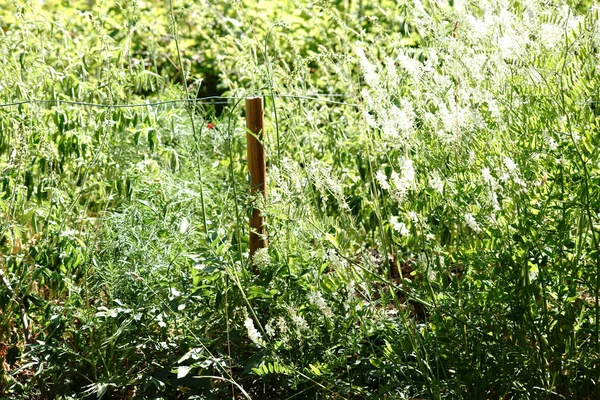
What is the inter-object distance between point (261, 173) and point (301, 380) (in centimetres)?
105

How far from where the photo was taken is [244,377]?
314 cm

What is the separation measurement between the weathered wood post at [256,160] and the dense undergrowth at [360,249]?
88mm

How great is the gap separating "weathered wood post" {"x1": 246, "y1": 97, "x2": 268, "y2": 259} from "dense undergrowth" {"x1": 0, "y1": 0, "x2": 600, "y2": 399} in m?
0.09

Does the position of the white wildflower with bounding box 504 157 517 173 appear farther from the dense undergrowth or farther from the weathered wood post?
the weathered wood post

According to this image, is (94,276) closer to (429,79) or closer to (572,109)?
(429,79)

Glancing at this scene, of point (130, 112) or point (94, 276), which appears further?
point (130, 112)

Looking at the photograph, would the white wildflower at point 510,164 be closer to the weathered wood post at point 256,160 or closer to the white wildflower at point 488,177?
the white wildflower at point 488,177

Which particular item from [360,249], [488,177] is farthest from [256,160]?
[488,177]

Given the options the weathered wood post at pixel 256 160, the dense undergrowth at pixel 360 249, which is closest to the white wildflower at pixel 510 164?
the dense undergrowth at pixel 360 249

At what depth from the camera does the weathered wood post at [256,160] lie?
3449mm

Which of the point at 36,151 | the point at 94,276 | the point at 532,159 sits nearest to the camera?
the point at 532,159

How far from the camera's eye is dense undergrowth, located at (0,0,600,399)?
2.58 m

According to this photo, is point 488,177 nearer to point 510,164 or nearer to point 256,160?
point 510,164

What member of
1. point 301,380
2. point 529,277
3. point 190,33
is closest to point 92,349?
point 301,380
